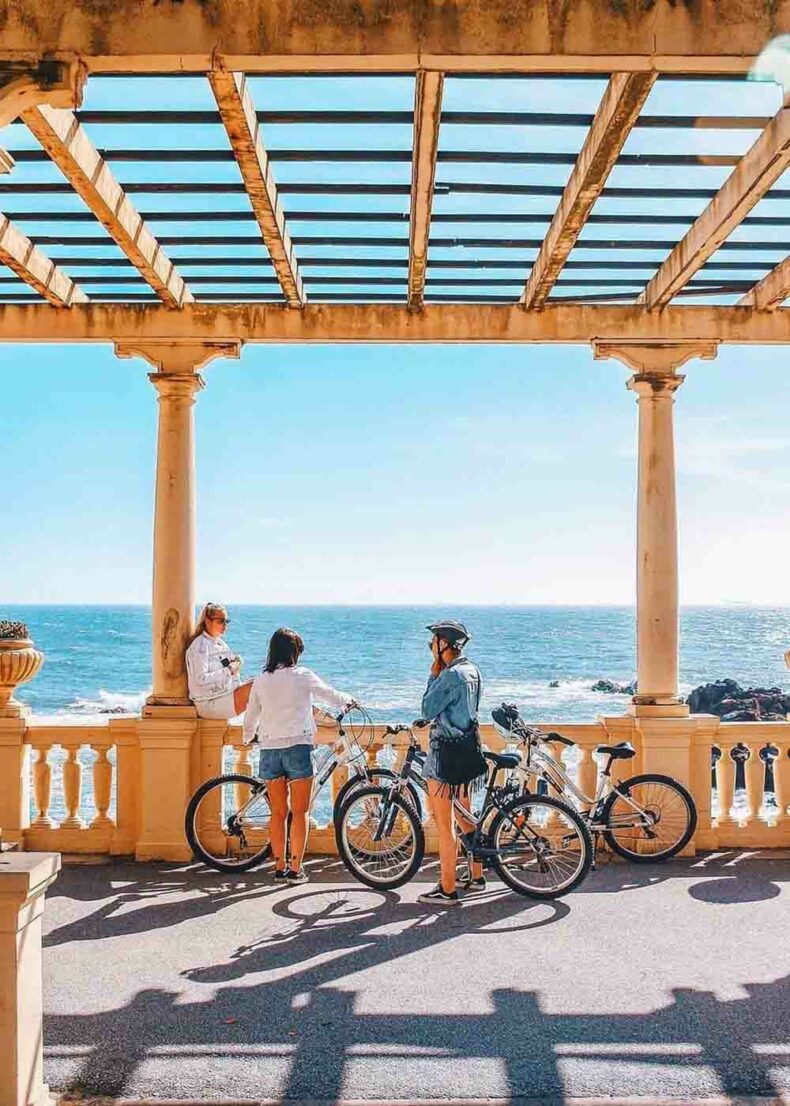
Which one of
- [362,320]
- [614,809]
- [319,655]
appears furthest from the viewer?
[319,655]

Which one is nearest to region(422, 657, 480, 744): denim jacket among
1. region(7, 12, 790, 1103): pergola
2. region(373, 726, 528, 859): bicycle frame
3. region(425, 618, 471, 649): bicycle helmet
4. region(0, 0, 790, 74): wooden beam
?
region(425, 618, 471, 649): bicycle helmet

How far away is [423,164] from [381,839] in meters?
4.32

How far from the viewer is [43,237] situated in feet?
23.7

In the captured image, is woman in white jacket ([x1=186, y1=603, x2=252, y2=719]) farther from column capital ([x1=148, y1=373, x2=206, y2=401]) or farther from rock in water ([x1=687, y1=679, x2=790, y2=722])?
rock in water ([x1=687, y1=679, x2=790, y2=722])

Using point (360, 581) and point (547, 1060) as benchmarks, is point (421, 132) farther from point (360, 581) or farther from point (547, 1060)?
point (360, 581)

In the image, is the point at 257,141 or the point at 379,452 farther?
the point at 379,452

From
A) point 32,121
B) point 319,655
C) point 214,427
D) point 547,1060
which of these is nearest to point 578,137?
point 32,121

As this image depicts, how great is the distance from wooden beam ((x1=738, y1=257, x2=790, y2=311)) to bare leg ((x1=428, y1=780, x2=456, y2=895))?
4.52 metres

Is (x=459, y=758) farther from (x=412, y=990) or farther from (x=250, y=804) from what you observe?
(x=250, y=804)

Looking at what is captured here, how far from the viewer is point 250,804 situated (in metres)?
7.71

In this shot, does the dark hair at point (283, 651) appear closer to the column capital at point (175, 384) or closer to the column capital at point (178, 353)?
the column capital at point (175, 384)

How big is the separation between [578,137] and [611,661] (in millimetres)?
67606

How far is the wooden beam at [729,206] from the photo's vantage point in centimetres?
552

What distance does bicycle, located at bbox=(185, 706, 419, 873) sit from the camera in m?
7.63
